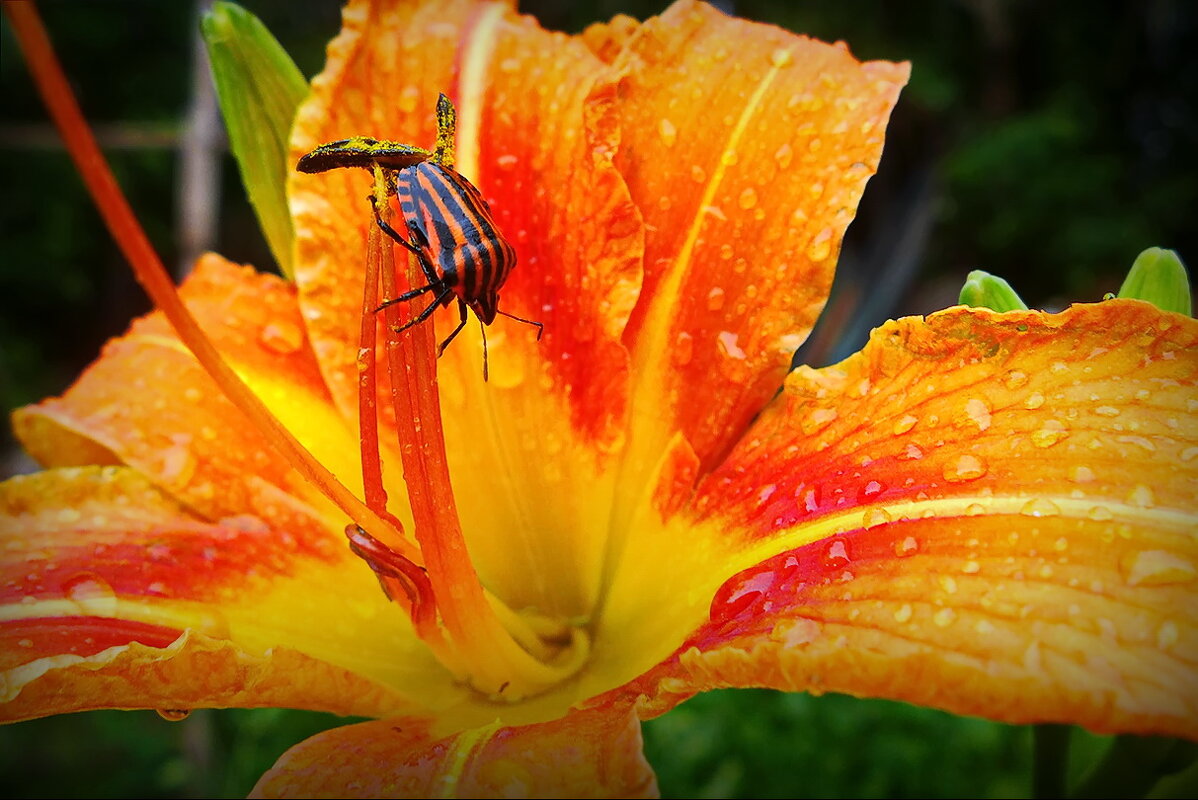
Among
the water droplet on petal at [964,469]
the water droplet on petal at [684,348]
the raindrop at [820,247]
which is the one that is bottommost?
the water droplet on petal at [964,469]

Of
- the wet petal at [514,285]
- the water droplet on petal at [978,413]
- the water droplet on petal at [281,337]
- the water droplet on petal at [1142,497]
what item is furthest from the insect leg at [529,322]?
the water droplet on petal at [1142,497]

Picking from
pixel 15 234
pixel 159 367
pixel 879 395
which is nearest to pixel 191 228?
pixel 159 367

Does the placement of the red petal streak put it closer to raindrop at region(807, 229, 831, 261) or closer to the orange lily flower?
the orange lily flower

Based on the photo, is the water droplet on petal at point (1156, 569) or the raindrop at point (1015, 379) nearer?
the water droplet on petal at point (1156, 569)

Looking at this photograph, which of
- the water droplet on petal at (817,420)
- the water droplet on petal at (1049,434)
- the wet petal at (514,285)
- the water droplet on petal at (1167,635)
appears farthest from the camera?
the wet petal at (514,285)

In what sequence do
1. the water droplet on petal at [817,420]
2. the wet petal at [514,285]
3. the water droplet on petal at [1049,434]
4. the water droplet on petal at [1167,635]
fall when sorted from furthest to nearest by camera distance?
the wet petal at [514,285] → the water droplet on petal at [817,420] → the water droplet on petal at [1049,434] → the water droplet on petal at [1167,635]

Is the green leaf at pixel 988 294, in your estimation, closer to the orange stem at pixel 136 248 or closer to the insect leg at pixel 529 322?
the insect leg at pixel 529 322

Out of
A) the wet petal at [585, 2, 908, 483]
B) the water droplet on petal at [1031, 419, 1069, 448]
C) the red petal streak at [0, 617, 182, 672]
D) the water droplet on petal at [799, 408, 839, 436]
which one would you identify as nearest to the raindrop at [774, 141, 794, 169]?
the wet petal at [585, 2, 908, 483]
